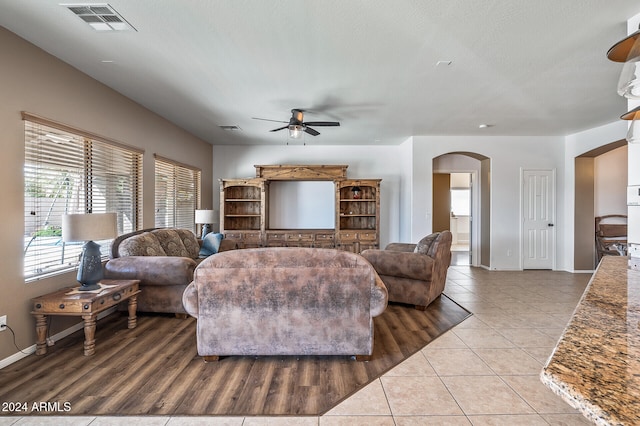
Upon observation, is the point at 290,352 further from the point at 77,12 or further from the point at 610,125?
the point at 610,125

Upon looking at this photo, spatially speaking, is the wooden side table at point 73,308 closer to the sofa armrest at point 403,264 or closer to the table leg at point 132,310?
the table leg at point 132,310

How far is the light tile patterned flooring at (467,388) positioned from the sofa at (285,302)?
1.53 ft

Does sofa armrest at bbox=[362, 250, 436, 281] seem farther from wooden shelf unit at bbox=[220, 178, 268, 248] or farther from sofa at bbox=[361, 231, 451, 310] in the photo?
wooden shelf unit at bbox=[220, 178, 268, 248]

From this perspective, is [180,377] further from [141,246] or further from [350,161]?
[350,161]

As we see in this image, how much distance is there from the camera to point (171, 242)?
4.20 meters

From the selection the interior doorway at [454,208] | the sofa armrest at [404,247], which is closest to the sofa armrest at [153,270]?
the sofa armrest at [404,247]

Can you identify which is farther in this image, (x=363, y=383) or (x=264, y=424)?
(x=363, y=383)

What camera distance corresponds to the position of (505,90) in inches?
142

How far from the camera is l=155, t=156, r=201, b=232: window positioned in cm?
473

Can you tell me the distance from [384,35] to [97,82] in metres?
→ 3.22

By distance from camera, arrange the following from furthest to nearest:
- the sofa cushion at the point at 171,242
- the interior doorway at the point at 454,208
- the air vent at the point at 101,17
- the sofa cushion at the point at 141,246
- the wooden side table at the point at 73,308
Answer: the interior doorway at the point at 454,208 → the sofa cushion at the point at 171,242 → the sofa cushion at the point at 141,246 → the wooden side table at the point at 73,308 → the air vent at the point at 101,17

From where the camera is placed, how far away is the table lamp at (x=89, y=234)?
2498 mm

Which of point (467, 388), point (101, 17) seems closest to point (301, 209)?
point (101, 17)

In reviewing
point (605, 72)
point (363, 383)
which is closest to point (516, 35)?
point (605, 72)
